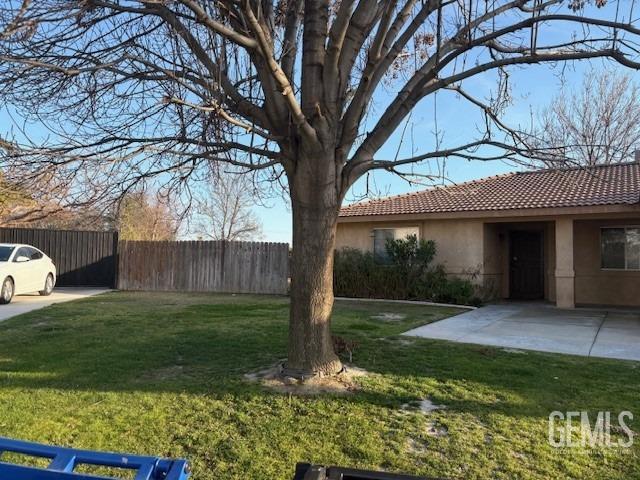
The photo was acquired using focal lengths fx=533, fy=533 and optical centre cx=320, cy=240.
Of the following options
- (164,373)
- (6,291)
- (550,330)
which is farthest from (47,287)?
(550,330)

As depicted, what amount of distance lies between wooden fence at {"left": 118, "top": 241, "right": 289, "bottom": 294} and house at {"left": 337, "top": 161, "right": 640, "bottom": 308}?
2.61 meters

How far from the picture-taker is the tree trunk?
6.03m

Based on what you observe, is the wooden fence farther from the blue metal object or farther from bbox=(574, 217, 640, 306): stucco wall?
the blue metal object

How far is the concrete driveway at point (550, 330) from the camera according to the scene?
841 centimetres

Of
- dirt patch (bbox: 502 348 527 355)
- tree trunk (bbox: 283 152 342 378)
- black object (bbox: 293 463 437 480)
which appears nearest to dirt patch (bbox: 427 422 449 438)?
tree trunk (bbox: 283 152 342 378)

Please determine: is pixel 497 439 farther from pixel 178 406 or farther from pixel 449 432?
pixel 178 406

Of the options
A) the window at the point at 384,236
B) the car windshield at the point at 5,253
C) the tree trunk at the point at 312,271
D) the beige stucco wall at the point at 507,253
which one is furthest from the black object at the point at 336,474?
the car windshield at the point at 5,253

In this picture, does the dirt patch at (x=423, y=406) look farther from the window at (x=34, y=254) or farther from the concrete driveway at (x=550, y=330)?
the window at (x=34, y=254)

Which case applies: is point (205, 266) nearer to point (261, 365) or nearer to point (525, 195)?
point (525, 195)

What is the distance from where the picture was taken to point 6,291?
14406 millimetres

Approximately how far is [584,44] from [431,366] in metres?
4.45

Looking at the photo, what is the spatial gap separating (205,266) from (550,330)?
13.2 meters

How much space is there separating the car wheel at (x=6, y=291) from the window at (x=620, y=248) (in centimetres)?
1677

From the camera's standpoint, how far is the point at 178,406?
518 centimetres
